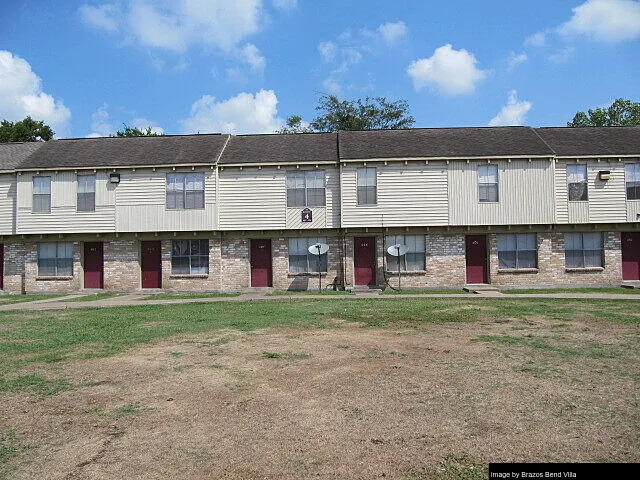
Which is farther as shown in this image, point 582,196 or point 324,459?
point 582,196

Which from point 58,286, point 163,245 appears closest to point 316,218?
point 163,245

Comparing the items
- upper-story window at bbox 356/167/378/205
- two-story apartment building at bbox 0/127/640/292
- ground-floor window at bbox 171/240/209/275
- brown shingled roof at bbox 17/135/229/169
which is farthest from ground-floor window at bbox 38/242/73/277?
upper-story window at bbox 356/167/378/205

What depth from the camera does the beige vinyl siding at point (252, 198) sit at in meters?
22.8

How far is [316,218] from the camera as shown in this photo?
22.7 m

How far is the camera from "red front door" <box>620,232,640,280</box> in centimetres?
2314

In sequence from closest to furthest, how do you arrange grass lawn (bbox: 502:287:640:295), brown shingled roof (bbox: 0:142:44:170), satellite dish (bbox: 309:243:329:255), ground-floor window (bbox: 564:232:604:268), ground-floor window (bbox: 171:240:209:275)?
grass lawn (bbox: 502:287:640:295) → satellite dish (bbox: 309:243:329:255) → ground-floor window (bbox: 564:232:604:268) → ground-floor window (bbox: 171:240:209:275) → brown shingled roof (bbox: 0:142:44:170)

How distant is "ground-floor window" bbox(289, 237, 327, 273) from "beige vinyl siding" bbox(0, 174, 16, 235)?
1294cm

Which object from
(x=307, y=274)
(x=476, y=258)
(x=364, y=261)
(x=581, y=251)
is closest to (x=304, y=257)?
(x=307, y=274)

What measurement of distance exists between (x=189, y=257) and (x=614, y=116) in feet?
137

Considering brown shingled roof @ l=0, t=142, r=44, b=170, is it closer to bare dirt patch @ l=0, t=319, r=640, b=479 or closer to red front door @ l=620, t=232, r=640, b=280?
bare dirt patch @ l=0, t=319, r=640, b=479

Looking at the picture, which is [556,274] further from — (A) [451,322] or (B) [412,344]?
(B) [412,344]

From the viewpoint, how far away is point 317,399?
5.97 m

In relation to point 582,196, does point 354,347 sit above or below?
below

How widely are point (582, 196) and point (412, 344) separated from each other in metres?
17.1
